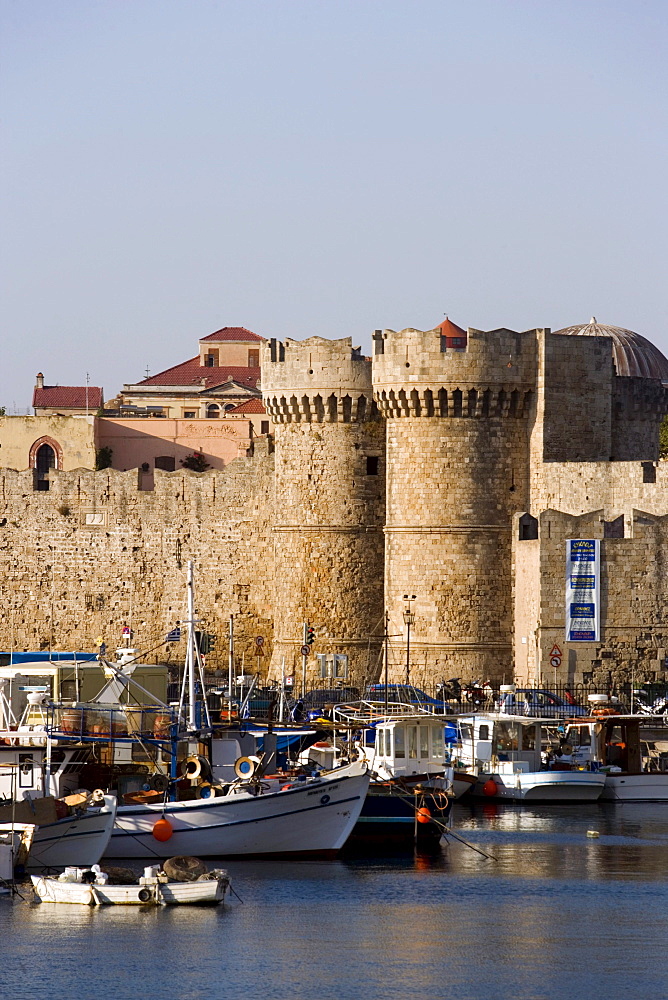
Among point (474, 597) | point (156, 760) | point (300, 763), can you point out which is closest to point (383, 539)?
point (474, 597)

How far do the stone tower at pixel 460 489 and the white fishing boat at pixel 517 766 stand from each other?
436cm

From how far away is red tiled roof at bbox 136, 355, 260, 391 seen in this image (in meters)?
99.7

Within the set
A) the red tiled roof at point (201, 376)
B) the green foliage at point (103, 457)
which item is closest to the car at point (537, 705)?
the green foliage at point (103, 457)

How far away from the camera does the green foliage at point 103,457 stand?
80.9m

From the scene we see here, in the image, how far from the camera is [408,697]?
48625 millimetres

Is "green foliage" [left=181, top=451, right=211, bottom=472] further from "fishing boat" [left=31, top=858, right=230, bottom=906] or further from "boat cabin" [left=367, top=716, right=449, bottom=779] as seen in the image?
"fishing boat" [left=31, top=858, right=230, bottom=906]

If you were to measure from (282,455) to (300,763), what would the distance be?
11540 mm

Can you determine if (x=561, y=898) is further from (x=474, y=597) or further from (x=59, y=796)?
(x=474, y=597)

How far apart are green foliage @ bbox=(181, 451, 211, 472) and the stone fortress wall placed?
26.2 meters

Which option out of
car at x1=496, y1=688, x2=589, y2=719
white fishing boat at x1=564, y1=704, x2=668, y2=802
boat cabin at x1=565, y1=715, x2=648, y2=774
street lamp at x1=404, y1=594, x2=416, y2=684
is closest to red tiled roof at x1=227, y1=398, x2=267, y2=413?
street lamp at x1=404, y1=594, x2=416, y2=684

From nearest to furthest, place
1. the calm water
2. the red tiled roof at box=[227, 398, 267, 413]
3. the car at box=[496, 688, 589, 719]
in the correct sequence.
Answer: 1. the calm water
2. the car at box=[496, 688, 589, 719]
3. the red tiled roof at box=[227, 398, 267, 413]

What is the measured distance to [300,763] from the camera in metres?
42.9

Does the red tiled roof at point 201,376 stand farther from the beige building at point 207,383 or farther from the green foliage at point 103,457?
the green foliage at point 103,457

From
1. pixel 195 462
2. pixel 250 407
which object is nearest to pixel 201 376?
pixel 250 407
